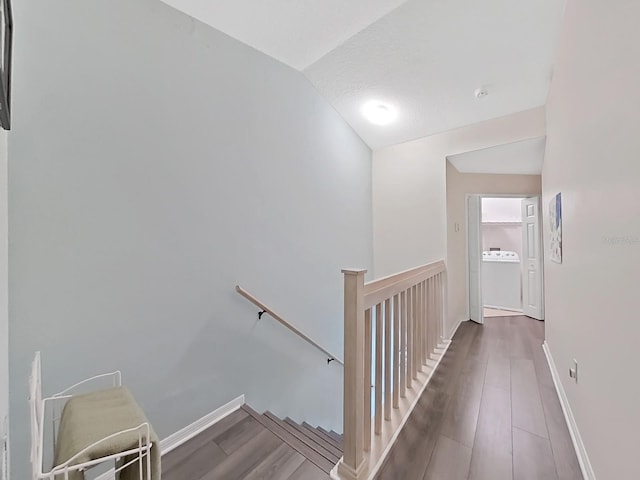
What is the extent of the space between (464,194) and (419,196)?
80 centimetres

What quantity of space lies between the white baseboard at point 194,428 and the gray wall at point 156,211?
0.18 ft

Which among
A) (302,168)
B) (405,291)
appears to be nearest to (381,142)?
(302,168)

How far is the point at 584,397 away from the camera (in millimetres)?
1489

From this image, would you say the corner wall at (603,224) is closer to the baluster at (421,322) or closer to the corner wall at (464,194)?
the baluster at (421,322)

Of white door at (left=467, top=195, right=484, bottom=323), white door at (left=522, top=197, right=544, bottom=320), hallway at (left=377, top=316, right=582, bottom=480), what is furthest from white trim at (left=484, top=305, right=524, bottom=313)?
hallway at (left=377, top=316, right=582, bottom=480)

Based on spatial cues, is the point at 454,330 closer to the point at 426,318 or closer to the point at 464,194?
the point at 426,318

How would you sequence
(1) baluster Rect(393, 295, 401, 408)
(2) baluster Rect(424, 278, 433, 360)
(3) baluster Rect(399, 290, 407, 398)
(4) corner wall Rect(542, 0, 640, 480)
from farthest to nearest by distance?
1. (2) baluster Rect(424, 278, 433, 360)
2. (3) baluster Rect(399, 290, 407, 398)
3. (1) baluster Rect(393, 295, 401, 408)
4. (4) corner wall Rect(542, 0, 640, 480)

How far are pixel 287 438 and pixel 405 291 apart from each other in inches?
50.9

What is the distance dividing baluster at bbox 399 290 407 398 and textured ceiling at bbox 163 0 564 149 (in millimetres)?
2151

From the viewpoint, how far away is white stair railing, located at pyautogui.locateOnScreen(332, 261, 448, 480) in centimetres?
142

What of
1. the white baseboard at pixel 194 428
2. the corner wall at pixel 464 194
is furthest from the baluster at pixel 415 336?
the corner wall at pixel 464 194

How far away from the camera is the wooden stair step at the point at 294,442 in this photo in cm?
170

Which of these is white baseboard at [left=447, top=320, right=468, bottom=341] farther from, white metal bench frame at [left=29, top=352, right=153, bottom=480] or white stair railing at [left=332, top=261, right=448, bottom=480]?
white metal bench frame at [left=29, top=352, right=153, bottom=480]

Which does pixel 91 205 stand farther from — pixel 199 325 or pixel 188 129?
pixel 199 325
